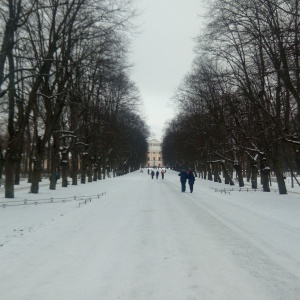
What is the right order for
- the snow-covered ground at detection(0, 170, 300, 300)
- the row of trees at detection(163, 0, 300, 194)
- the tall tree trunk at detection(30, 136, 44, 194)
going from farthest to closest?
the tall tree trunk at detection(30, 136, 44, 194), the row of trees at detection(163, 0, 300, 194), the snow-covered ground at detection(0, 170, 300, 300)

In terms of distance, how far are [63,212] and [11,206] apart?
3.68 metres

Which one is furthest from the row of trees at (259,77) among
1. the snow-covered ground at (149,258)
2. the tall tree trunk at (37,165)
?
the tall tree trunk at (37,165)

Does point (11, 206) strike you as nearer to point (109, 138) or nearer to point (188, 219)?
point (188, 219)

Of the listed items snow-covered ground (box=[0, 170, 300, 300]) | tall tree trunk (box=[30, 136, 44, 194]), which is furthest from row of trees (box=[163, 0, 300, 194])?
tall tree trunk (box=[30, 136, 44, 194])

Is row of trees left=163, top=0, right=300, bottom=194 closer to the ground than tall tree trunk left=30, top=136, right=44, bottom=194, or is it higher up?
higher up

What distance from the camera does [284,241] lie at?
27.8 feet

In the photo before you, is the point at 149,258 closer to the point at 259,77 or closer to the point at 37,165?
the point at 259,77

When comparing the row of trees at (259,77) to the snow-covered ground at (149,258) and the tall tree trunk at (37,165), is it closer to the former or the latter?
the snow-covered ground at (149,258)

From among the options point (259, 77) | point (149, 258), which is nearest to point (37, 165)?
point (259, 77)

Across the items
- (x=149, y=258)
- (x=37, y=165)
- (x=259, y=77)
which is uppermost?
(x=259, y=77)

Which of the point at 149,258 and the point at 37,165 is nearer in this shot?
the point at 149,258

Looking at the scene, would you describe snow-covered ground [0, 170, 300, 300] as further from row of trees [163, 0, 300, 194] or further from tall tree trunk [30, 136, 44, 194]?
tall tree trunk [30, 136, 44, 194]

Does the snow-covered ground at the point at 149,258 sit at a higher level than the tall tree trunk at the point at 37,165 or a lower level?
lower

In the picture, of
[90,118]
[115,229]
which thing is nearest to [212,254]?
[115,229]
